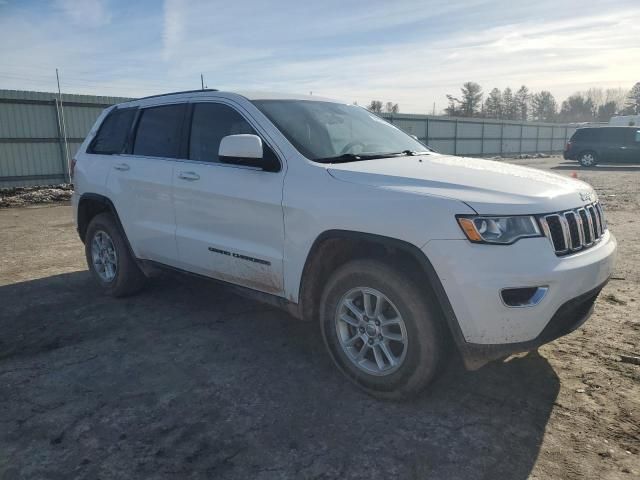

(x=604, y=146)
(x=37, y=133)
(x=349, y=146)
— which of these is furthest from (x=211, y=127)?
(x=604, y=146)

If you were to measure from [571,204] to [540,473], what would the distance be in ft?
4.69

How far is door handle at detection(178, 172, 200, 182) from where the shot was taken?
12.9ft

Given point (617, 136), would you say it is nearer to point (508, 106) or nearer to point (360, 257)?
point (360, 257)

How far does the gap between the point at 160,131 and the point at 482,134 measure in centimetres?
3244

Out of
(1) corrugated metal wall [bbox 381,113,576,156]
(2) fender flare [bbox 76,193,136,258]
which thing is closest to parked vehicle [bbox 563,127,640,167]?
(1) corrugated metal wall [bbox 381,113,576,156]

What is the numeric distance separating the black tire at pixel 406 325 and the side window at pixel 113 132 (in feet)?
9.82

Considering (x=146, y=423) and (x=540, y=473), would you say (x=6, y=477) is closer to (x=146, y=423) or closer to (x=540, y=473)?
(x=146, y=423)

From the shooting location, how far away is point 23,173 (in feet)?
47.6

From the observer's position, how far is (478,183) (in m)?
2.83

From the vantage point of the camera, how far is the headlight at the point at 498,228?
8.33 ft

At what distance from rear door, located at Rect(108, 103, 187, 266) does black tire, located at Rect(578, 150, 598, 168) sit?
22924 millimetres

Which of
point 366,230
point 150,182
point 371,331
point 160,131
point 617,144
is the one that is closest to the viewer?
point 366,230

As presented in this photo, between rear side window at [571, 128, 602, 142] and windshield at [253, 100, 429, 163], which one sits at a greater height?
windshield at [253, 100, 429, 163]

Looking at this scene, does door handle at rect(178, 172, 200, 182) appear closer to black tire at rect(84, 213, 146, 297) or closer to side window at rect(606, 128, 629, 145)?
black tire at rect(84, 213, 146, 297)
